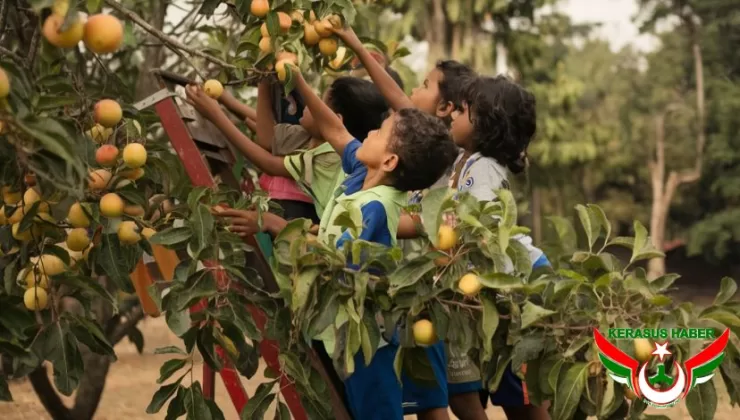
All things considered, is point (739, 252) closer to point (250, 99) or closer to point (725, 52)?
point (725, 52)

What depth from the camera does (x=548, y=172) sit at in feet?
94.1

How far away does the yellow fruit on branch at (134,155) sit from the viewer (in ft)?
8.99

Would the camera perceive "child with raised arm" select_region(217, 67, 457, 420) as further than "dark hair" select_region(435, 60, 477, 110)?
No

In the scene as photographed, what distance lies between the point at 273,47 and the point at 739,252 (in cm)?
2623

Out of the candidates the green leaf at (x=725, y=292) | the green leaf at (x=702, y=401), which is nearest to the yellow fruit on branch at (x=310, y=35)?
the green leaf at (x=725, y=292)

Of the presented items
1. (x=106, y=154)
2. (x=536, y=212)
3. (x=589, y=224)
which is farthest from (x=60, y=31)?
(x=536, y=212)

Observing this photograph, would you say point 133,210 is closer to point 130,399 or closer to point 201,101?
point 201,101

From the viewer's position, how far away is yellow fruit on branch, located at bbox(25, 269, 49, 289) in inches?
108

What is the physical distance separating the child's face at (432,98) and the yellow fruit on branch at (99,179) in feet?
4.51

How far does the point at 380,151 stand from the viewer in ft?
10.2

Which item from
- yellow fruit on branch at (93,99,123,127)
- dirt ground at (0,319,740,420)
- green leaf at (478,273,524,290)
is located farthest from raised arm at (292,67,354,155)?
dirt ground at (0,319,740,420)

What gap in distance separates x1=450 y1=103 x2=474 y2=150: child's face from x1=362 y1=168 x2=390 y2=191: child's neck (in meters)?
0.55

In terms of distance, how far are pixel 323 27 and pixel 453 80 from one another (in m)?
0.74

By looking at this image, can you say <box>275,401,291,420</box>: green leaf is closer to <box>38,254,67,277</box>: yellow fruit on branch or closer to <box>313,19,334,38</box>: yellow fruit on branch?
<box>38,254,67,277</box>: yellow fruit on branch
